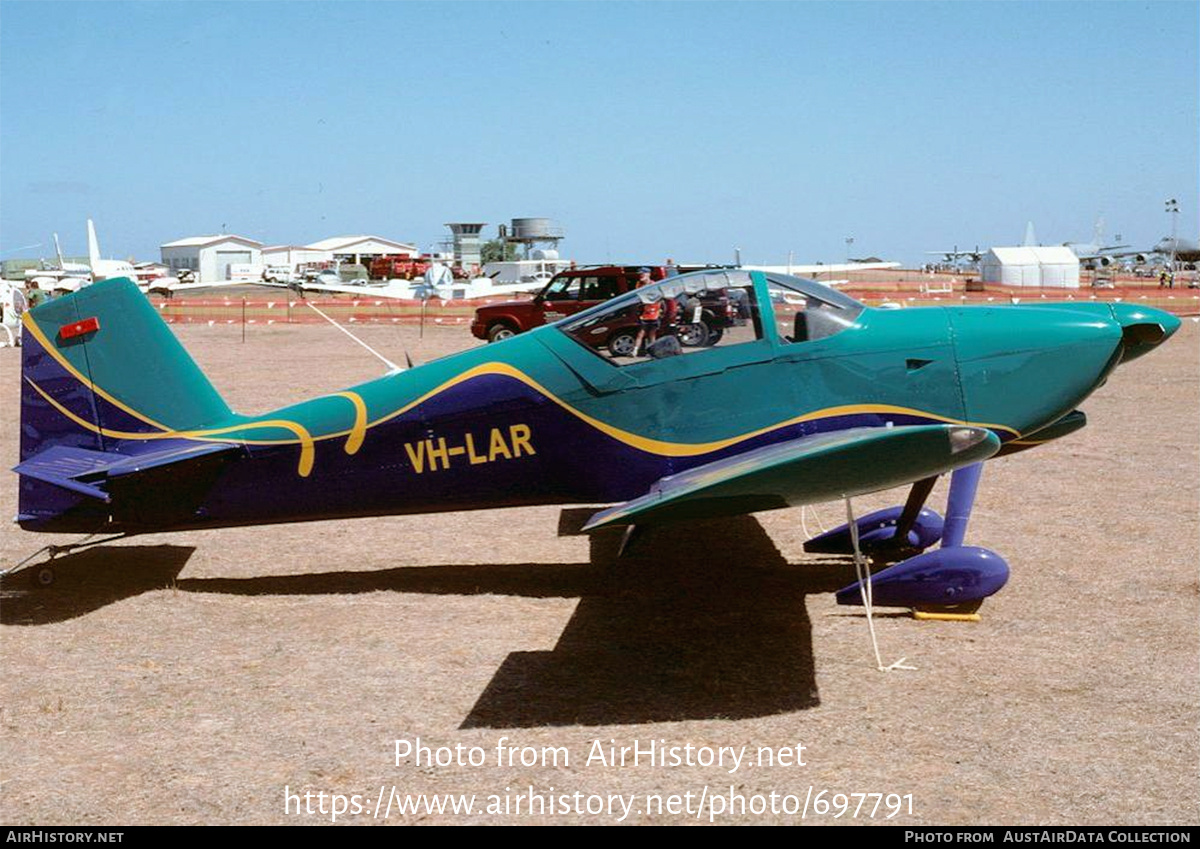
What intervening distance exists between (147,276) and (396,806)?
84081mm

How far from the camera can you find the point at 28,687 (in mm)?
5910

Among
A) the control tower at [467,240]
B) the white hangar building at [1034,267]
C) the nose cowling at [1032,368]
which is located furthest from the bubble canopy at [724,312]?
the control tower at [467,240]

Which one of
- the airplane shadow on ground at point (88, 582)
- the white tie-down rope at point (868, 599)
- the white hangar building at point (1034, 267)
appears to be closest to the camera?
the white tie-down rope at point (868, 599)

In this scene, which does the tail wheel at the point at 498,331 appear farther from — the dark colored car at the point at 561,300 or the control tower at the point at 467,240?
the control tower at the point at 467,240

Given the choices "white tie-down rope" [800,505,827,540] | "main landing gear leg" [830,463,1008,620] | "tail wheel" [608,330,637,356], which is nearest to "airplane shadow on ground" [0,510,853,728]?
"white tie-down rope" [800,505,827,540]

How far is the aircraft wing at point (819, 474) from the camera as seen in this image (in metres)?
5.20

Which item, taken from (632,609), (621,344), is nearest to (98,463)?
(621,344)

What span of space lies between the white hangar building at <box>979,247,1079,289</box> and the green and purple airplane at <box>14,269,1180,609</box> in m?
62.7

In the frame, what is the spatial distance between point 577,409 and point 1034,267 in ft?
215

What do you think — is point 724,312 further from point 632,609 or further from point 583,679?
point 583,679

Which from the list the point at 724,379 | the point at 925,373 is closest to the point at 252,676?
the point at 724,379

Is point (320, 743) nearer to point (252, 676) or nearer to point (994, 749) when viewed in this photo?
point (252, 676)

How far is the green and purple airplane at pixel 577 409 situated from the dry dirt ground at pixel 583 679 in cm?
65

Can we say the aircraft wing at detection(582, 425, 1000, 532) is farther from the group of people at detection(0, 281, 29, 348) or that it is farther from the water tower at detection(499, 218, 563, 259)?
the water tower at detection(499, 218, 563, 259)
